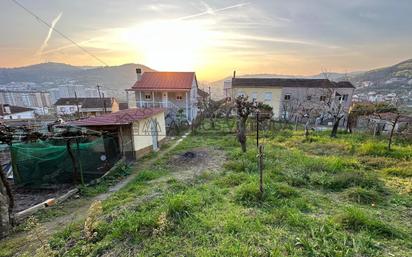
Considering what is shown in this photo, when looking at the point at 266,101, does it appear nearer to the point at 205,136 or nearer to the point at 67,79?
the point at 205,136

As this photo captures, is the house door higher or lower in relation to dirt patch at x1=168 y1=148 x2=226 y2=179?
higher

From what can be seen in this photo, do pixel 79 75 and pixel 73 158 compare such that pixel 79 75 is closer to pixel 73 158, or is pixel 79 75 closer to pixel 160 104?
pixel 160 104

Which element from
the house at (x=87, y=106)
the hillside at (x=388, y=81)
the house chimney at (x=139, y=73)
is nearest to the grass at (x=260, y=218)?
the house chimney at (x=139, y=73)

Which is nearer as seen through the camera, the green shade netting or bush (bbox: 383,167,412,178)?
bush (bbox: 383,167,412,178)

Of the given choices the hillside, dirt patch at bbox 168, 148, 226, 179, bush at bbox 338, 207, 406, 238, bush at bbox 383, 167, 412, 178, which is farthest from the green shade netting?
the hillside

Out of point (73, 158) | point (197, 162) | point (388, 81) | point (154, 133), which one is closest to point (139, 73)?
point (154, 133)

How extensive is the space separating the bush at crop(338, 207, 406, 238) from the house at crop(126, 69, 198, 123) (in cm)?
1805

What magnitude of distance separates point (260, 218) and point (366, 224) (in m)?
1.97

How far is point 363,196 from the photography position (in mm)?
5414

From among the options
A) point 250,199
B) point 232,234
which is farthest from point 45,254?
point 250,199

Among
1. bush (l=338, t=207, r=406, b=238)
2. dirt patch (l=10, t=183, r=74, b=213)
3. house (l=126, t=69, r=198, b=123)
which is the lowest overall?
dirt patch (l=10, t=183, r=74, b=213)

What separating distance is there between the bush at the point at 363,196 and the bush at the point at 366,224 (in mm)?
1293

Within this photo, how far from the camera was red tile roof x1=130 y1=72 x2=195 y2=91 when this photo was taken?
21125 mm

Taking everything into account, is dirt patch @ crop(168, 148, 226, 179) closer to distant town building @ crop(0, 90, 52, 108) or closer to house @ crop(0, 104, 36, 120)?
house @ crop(0, 104, 36, 120)
